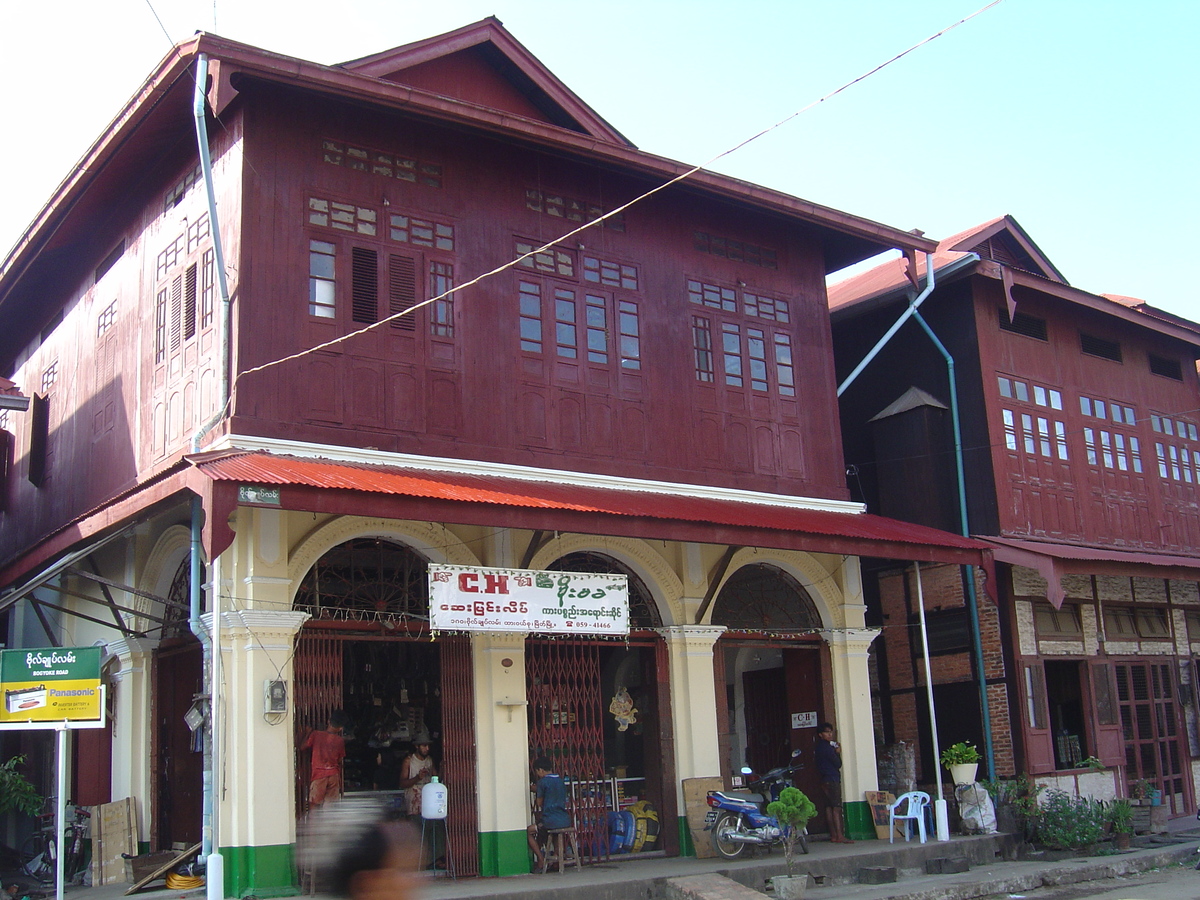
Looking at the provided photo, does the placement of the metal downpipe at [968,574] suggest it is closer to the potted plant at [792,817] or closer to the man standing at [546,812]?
the potted plant at [792,817]

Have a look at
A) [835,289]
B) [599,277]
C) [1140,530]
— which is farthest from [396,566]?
[1140,530]

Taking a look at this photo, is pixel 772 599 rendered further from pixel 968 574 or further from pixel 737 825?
pixel 737 825

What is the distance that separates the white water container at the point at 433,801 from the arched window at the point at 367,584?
1.67 m

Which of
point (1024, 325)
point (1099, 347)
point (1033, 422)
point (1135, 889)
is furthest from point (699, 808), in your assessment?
point (1099, 347)

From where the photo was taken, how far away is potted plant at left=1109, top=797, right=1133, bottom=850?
15984 millimetres

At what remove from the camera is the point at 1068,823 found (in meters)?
15.7

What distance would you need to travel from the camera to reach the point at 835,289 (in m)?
21.5

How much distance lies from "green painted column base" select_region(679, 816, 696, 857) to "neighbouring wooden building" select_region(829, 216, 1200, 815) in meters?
5.09

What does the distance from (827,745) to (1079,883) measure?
3.25 metres

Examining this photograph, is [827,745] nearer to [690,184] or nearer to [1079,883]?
[1079,883]

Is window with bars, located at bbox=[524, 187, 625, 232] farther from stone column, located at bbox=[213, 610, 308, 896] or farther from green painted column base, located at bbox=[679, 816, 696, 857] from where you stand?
green painted column base, located at bbox=[679, 816, 696, 857]

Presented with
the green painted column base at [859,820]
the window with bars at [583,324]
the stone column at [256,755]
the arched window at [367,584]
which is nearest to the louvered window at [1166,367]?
the green painted column base at [859,820]

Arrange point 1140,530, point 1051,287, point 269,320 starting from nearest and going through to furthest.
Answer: point 269,320 → point 1051,287 → point 1140,530

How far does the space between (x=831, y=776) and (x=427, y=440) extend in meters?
6.84
